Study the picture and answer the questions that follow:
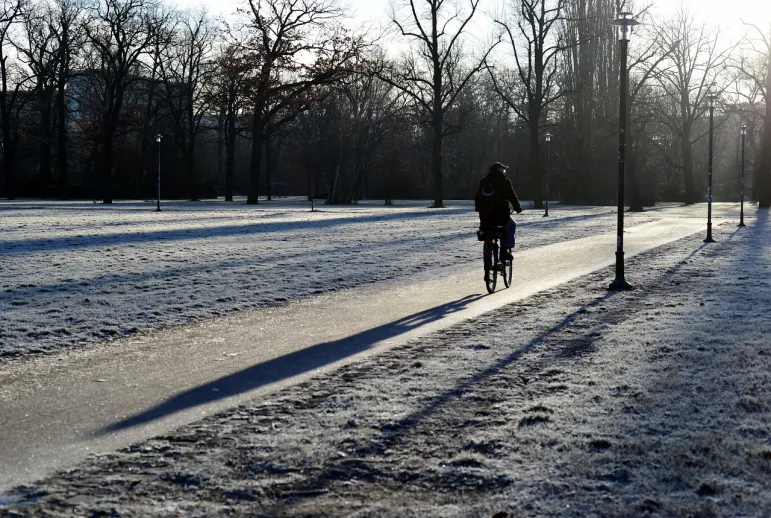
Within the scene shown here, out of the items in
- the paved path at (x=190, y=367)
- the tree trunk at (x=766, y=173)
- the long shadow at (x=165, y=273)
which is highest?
the tree trunk at (x=766, y=173)

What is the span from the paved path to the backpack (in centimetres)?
117

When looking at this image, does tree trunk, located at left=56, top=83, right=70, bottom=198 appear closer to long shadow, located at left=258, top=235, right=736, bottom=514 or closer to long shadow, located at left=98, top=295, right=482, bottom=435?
long shadow, located at left=98, top=295, right=482, bottom=435

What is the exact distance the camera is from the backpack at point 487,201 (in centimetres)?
1253

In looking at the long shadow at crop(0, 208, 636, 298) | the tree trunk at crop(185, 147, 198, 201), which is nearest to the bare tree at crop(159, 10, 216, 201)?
the tree trunk at crop(185, 147, 198, 201)

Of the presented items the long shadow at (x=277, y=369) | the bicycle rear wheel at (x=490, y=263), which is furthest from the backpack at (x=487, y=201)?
the long shadow at (x=277, y=369)

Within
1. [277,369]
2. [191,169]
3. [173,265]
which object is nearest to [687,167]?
[191,169]

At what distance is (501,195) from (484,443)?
7.76m

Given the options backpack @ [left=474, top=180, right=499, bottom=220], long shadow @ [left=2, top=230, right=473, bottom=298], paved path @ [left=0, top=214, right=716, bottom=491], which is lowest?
paved path @ [left=0, top=214, right=716, bottom=491]

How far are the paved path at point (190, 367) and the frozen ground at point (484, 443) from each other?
0.34m

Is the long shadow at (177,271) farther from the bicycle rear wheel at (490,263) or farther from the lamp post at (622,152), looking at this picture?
the lamp post at (622,152)

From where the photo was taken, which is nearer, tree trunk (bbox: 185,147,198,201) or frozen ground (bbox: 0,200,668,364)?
frozen ground (bbox: 0,200,668,364)

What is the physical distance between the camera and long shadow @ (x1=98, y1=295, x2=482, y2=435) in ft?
20.0

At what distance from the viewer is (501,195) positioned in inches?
497

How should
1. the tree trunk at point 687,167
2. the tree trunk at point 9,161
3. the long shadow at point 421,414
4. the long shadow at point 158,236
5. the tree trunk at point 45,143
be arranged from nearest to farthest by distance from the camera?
1. the long shadow at point 421,414
2. the long shadow at point 158,236
3. the tree trunk at point 9,161
4. the tree trunk at point 45,143
5. the tree trunk at point 687,167
